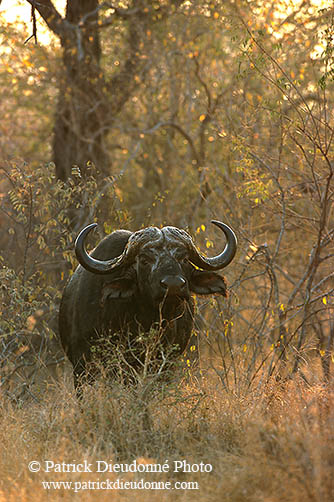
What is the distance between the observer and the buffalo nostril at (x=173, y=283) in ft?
18.8

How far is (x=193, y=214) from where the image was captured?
11.4 meters

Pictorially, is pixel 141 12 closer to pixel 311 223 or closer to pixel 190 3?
pixel 190 3

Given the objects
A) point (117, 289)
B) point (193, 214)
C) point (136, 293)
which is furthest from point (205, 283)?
point (193, 214)

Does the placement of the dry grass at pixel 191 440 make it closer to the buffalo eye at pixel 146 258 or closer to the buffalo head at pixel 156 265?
the buffalo head at pixel 156 265

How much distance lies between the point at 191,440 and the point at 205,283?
58.6 inches

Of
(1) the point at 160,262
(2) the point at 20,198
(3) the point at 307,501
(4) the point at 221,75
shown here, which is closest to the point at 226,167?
(4) the point at 221,75

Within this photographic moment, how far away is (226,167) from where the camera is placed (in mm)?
10875

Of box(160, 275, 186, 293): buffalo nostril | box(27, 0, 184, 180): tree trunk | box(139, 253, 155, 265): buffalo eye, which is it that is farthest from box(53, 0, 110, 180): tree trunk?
box(160, 275, 186, 293): buffalo nostril

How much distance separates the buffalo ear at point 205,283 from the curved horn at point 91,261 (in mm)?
609

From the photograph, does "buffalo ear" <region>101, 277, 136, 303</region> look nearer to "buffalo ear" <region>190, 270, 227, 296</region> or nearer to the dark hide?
the dark hide

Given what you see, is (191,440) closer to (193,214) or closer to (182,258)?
(182,258)

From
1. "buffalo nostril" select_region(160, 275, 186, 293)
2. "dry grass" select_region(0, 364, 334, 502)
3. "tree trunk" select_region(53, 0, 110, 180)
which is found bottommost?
"dry grass" select_region(0, 364, 334, 502)

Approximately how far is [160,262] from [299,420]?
5.38ft

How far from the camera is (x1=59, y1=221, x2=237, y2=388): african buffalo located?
6066 millimetres
